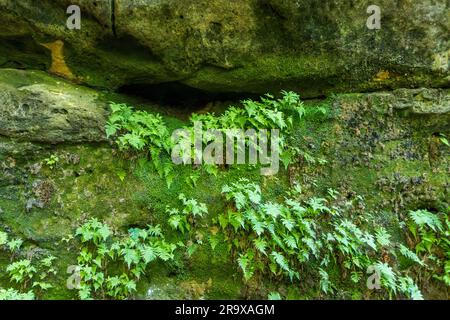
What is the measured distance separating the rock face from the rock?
623mm

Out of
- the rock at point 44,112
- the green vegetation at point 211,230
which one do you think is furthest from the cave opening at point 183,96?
the rock at point 44,112

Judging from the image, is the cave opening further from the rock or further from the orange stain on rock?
the rock

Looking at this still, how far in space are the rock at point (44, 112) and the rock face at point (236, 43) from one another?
0.62 meters

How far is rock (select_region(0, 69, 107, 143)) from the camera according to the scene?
6.15m

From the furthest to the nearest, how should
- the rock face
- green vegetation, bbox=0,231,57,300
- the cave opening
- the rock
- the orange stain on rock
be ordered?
the cave opening < the orange stain on rock < the rock face < the rock < green vegetation, bbox=0,231,57,300

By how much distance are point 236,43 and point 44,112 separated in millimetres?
3572

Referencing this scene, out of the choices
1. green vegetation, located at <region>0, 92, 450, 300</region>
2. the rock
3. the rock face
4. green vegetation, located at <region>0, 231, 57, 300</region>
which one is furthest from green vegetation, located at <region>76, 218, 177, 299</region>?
the rock face

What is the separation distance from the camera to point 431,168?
7.17m

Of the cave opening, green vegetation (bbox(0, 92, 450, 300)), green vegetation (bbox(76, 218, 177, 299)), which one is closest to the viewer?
green vegetation (bbox(76, 218, 177, 299))

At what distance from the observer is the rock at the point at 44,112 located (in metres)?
6.15

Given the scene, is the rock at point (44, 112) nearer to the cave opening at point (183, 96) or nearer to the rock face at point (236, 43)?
the rock face at point (236, 43)

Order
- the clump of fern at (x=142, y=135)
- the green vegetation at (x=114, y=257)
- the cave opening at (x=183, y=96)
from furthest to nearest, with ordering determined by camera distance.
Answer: the cave opening at (x=183, y=96)
the clump of fern at (x=142, y=135)
the green vegetation at (x=114, y=257)

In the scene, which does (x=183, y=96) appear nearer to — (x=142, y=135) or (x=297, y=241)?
(x=142, y=135)

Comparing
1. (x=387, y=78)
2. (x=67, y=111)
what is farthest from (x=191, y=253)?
(x=387, y=78)
